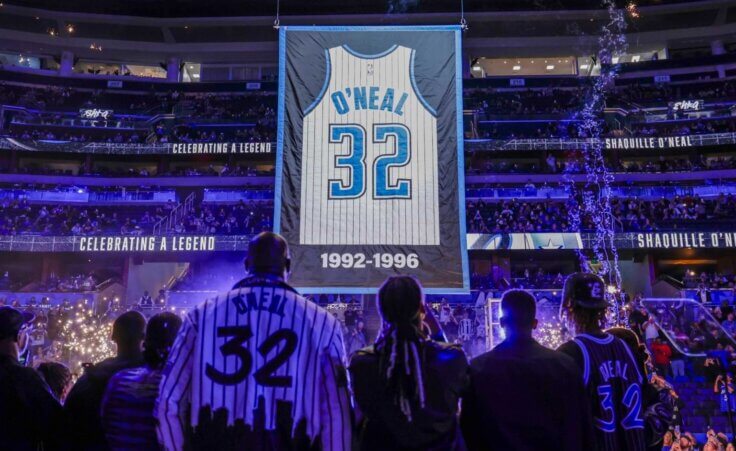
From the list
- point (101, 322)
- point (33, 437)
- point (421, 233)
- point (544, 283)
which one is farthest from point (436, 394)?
point (544, 283)

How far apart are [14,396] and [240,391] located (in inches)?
53.7

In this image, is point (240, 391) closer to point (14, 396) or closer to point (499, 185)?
point (14, 396)

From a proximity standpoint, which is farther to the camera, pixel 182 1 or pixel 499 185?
pixel 182 1

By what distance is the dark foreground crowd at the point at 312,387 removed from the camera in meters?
2.47

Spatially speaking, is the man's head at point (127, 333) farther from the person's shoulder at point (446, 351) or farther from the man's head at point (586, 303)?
the man's head at point (586, 303)

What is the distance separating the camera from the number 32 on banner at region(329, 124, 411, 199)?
561 cm

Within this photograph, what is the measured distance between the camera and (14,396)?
117 inches

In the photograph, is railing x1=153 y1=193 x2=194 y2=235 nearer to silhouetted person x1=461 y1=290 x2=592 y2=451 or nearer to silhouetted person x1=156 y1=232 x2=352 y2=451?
silhouetted person x1=156 y1=232 x2=352 y2=451

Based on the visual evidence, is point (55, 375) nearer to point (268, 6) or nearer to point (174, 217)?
point (174, 217)

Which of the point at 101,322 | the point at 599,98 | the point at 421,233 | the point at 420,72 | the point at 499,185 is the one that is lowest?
the point at 101,322

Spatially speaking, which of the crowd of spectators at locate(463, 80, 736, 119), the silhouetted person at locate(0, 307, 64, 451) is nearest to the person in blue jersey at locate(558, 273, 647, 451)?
the silhouetted person at locate(0, 307, 64, 451)

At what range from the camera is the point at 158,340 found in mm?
2910

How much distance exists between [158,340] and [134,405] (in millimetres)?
319

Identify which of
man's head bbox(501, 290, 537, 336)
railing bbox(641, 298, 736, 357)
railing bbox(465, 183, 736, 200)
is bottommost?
railing bbox(641, 298, 736, 357)
